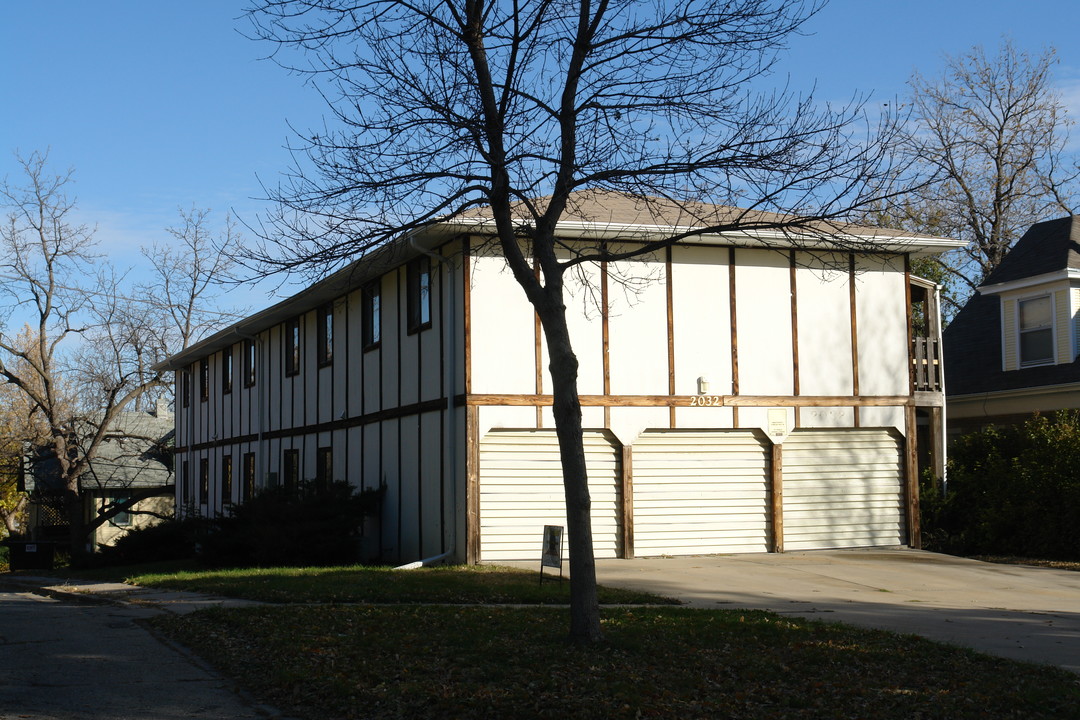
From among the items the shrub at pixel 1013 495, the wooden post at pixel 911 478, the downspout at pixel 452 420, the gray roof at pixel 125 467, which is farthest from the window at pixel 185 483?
the shrub at pixel 1013 495

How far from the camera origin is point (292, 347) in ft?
91.8

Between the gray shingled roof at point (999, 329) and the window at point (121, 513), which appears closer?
the gray shingled roof at point (999, 329)

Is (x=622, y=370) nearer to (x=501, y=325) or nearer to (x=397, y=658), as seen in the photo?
(x=501, y=325)

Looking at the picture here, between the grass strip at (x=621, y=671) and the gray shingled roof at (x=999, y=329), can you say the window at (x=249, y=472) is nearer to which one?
the gray shingled roof at (x=999, y=329)

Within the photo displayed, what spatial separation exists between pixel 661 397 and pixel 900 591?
5.70 m

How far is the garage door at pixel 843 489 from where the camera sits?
66.9ft

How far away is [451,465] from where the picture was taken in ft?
60.7

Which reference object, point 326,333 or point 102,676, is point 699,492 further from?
point 102,676

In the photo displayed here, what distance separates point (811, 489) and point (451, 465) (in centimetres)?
669

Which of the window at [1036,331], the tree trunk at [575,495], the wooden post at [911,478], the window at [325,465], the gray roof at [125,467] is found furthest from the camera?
the gray roof at [125,467]

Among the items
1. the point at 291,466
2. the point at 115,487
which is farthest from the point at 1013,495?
the point at 115,487

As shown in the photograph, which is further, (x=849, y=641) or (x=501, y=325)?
(x=501, y=325)

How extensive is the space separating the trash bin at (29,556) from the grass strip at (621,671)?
26.0 metres

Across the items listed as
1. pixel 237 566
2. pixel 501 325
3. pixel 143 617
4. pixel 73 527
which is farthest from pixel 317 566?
pixel 73 527
